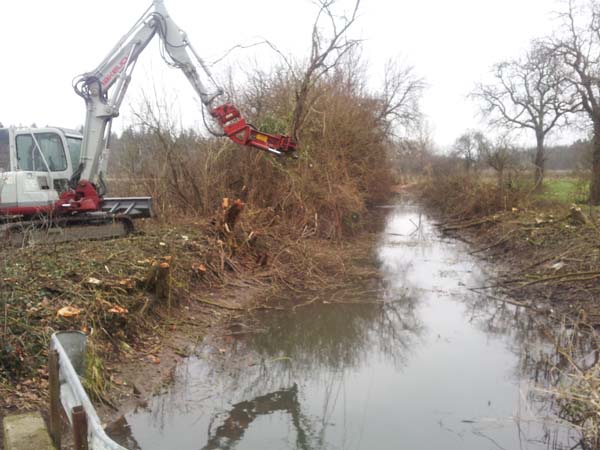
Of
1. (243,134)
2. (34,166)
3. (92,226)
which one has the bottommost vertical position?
(92,226)

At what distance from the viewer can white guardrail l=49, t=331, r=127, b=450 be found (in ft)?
8.28

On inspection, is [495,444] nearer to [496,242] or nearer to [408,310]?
[408,310]

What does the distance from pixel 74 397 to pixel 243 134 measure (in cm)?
837

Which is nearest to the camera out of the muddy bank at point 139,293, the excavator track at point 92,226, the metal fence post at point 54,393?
the metal fence post at point 54,393

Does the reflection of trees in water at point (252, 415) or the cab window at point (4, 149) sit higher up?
the cab window at point (4, 149)

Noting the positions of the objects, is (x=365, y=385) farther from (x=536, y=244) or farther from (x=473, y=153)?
(x=473, y=153)

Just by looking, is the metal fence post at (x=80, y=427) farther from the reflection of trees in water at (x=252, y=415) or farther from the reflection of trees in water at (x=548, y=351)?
the reflection of trees in water at (x=548, y=351)

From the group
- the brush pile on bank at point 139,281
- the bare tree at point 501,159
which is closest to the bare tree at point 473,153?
the bare tree at point 501,159

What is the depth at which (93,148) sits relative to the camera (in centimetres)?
1027

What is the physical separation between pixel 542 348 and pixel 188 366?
4.73m

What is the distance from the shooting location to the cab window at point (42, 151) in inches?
391

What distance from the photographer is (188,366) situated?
638cm

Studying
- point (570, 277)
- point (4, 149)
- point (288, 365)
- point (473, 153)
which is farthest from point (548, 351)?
point (473, 153)

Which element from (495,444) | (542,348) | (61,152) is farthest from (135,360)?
(61,152)
